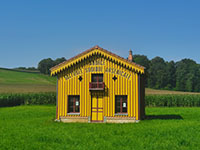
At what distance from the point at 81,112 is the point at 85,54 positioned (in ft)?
19.0

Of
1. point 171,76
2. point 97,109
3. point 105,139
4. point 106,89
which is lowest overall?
point 105,139

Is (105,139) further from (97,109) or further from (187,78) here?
(187,78)

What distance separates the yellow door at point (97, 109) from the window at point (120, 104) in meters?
1.58

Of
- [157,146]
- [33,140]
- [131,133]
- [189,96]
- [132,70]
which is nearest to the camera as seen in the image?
[157,146]

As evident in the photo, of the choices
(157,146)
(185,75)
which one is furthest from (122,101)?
(185,75)

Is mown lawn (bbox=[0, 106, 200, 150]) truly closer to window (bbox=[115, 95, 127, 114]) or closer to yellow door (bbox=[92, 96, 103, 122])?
yellow door (bbox=[92, 96, 103, 122])

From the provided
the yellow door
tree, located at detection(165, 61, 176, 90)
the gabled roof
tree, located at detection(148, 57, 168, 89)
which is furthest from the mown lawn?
tree, located at detection(165, 61, 176, 90)

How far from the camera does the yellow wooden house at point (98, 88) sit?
25266 millimetres

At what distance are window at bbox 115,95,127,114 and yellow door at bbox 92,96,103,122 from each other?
158cm

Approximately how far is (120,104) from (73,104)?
4.76 m

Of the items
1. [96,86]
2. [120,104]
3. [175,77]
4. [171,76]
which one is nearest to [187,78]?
[175,77]

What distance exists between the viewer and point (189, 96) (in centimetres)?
5284

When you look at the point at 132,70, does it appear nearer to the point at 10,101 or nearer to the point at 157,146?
Result: the point at 157,146

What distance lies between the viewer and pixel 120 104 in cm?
2552
